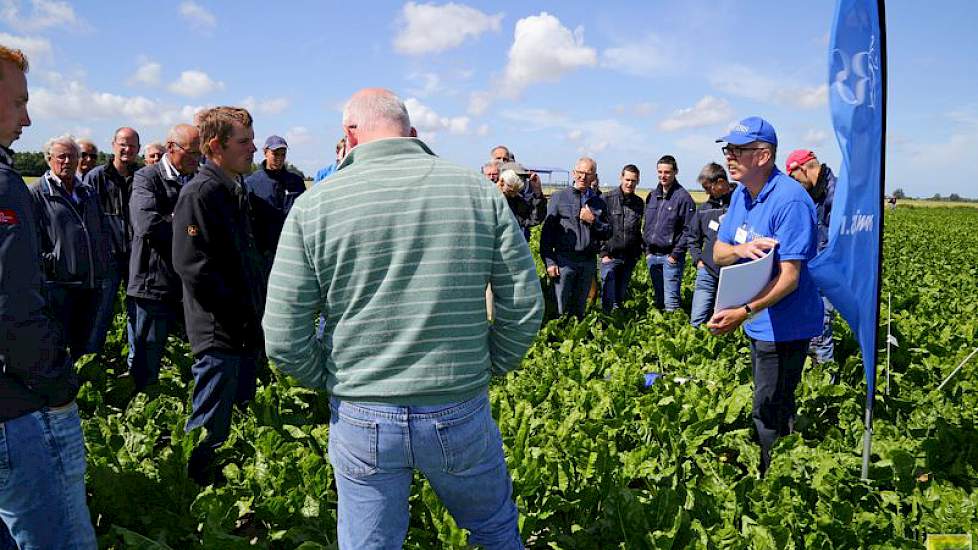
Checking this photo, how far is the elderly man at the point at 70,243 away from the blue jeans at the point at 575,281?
4.66 metres

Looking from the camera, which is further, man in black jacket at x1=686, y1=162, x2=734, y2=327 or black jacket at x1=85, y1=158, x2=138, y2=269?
man in black jacket at x1=686, y1=162, x2=734, y2=327

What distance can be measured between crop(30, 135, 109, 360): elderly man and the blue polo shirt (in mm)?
4278

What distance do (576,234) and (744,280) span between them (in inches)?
155

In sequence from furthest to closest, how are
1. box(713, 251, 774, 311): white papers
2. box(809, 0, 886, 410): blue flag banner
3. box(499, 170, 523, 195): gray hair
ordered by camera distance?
A: 1. box(499, 170, 523, 195): gray hair
2. box(713, 251, 774, 311): white papers
3. box(809, 0, 886, 410): blue flag banner

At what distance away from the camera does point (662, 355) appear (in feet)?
20.1

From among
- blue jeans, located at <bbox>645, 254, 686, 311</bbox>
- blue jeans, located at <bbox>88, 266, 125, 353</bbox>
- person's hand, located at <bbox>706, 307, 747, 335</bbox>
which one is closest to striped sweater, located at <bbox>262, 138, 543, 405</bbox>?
person's hand, located at <bbox>706, 307, 747, 335</bbox>

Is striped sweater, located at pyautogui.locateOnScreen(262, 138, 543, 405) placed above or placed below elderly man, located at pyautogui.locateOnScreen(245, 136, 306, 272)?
below

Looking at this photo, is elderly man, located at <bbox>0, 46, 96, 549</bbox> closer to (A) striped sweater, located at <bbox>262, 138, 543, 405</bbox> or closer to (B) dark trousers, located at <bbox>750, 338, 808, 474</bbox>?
(A) striped sweater, located at <bbox>262, 138, 543, 405</bbox>

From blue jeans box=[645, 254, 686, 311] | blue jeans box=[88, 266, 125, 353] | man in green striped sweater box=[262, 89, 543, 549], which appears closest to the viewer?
man in green striped sweater box=[262, 89, 543, 549]

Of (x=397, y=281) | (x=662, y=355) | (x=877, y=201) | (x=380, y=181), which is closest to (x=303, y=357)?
(x=397, y=281)

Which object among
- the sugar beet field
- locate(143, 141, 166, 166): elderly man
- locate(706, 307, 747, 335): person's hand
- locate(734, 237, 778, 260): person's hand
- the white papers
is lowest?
the sugar beet field

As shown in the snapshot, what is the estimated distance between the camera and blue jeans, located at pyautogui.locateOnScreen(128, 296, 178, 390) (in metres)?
4.74

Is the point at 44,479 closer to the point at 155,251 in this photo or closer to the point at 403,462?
the point at 403,462

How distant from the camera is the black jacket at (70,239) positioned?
421cm
